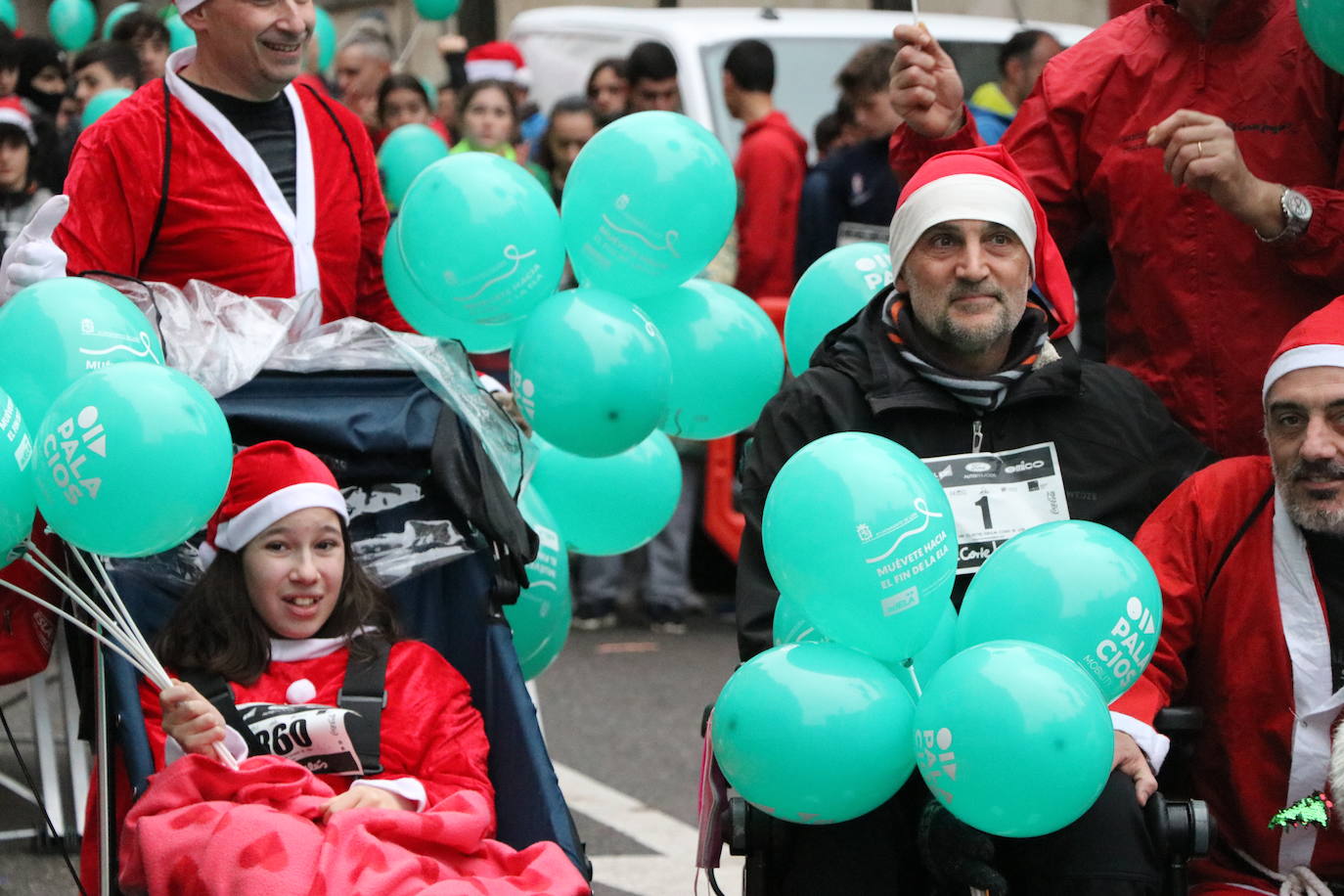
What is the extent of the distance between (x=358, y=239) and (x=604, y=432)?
1.00 m

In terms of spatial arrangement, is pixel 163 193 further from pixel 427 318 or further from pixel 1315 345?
pixel 1315 345

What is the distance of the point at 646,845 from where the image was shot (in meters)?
5.98

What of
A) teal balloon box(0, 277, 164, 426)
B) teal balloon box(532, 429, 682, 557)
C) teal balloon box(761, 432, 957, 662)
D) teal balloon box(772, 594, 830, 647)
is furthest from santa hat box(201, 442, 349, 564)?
teal balloon box(761, 432, 957, 662)

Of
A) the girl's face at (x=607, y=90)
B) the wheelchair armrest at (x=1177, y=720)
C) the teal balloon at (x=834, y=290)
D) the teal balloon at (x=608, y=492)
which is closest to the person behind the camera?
the wheelchair armrest at (x=1177, y=720)

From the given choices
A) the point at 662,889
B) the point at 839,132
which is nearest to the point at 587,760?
the point at 662,889

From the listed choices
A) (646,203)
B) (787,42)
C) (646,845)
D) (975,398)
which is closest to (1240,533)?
(975,398)

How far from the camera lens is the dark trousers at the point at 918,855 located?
348cm

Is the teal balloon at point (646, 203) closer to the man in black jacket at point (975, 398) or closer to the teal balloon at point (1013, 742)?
the man in black jacket at point (975, 398)

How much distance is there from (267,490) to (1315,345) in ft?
6.93

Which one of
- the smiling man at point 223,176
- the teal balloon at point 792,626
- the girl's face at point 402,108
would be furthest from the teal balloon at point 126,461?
the girl's face at point 402,108

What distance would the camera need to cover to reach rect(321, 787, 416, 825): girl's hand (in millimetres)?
3826

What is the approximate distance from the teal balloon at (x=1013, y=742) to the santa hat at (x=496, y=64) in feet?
27.1

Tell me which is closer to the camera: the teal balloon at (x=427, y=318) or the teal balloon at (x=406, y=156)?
the teal balloon at (x=427, y=318)

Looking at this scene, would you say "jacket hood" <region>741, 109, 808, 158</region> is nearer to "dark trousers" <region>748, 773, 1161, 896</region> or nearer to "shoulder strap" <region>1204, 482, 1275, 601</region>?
"shoulder strap" <region>1204, 482, 1275, 601</region>
